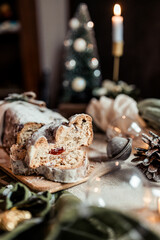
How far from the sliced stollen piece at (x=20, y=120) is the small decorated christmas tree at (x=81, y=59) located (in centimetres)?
86

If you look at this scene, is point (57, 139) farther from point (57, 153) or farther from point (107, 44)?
point (107, 44)

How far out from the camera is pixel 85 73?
2.35m

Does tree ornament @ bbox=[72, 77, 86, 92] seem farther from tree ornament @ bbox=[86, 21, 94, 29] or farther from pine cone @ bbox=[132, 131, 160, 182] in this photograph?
pine cone @ bbox=[132, 131, 160, 182]

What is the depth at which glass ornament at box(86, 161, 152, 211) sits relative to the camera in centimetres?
82

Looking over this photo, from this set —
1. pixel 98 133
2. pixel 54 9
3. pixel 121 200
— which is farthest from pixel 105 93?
pixel 54 9

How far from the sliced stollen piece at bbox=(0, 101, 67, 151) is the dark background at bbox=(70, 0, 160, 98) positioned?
4.57 ft

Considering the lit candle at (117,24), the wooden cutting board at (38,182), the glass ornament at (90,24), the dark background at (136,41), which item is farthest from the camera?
the dark background at (136,41)

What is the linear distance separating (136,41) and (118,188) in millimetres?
2058

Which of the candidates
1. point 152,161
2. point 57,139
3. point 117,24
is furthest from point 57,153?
point 117,24

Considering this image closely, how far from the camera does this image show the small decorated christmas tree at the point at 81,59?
2279 mm

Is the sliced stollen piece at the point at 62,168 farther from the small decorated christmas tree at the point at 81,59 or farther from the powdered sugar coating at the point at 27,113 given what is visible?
the small decorated christmas tree at the point at 81,59

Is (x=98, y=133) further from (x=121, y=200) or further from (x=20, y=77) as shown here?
(x=20, y=77)

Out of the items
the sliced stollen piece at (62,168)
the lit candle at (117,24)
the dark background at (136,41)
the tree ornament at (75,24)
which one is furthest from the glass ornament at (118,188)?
the dark background at (136,41)

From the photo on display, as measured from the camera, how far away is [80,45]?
2279 millimetres
